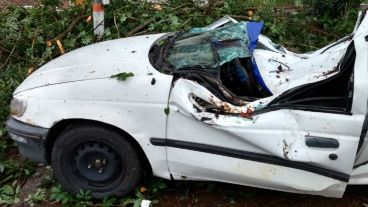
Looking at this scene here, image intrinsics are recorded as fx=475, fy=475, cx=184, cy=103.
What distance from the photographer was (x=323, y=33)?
6.31 meters

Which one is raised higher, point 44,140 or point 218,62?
point 218,62

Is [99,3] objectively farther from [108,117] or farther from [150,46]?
[108,117]

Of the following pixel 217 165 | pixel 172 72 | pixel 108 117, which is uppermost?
pixel 172 72

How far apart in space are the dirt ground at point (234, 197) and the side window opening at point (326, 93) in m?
0.96

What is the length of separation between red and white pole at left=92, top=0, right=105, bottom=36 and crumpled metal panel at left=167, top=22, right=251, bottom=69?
2.07 m

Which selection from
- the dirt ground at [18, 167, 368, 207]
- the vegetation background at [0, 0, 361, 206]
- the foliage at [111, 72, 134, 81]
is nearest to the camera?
the foliage at [111, 72, 134, 81]

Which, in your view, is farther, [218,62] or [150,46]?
[150,46]

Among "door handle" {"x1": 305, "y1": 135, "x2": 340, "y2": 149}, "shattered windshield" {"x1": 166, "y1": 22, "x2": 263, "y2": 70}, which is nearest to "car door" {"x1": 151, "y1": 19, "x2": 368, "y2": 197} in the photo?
"door handle" {"x1": 305, "y1": 135, "x2": 340, "y2": 149}

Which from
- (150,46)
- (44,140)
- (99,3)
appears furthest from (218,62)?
(99,3)

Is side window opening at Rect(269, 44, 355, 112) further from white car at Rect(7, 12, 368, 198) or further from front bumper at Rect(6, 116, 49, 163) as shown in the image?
front bumper at Rect(6, 116, 49, 163)

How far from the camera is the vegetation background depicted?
6.00 meters

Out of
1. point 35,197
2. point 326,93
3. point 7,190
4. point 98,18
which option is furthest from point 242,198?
point 98,18

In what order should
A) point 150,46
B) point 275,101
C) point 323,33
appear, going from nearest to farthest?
point 275,101, point 150,46, point 323,33

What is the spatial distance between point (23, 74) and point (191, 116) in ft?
10.2
